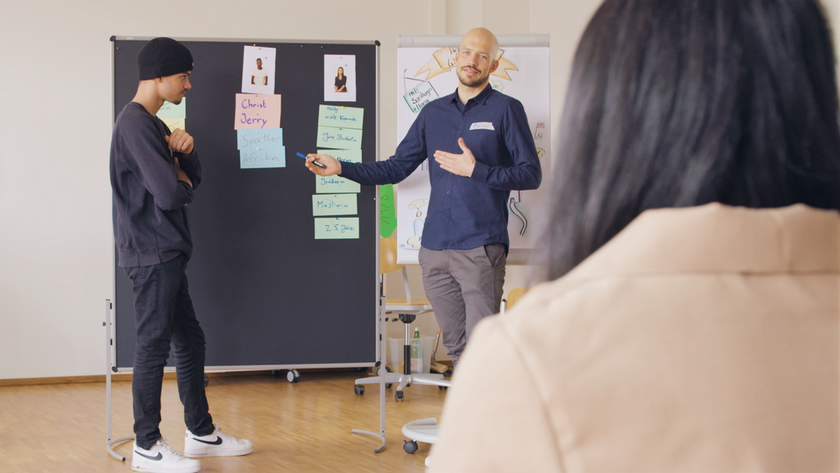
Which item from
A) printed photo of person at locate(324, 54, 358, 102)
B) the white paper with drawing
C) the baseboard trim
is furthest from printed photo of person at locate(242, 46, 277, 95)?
the baseboard trim

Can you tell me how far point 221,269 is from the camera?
332cm

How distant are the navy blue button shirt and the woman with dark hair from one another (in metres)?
2.03

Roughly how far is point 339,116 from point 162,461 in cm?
185

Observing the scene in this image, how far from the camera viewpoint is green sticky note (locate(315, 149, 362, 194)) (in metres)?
3.27

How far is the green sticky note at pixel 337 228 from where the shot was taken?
3322 millimetres

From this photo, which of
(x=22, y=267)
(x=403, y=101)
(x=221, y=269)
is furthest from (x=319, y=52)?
(x=22, y=267)

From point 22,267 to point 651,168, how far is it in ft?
15.2

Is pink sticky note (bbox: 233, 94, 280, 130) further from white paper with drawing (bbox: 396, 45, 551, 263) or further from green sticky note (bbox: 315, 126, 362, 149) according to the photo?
white paper with drawing (bbox: 396, 45, 551, 263)

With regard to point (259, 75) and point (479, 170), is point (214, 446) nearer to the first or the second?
point (479, 170)

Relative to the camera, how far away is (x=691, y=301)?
36 cm

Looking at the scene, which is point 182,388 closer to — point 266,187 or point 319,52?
point 266,187

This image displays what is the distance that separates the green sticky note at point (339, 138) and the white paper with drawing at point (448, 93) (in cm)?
36

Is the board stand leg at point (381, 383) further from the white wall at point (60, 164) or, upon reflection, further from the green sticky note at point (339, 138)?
the white wall at point (60, 164)

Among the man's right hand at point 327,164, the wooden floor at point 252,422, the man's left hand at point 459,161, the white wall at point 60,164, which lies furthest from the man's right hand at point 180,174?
the white wall at point 60,164
